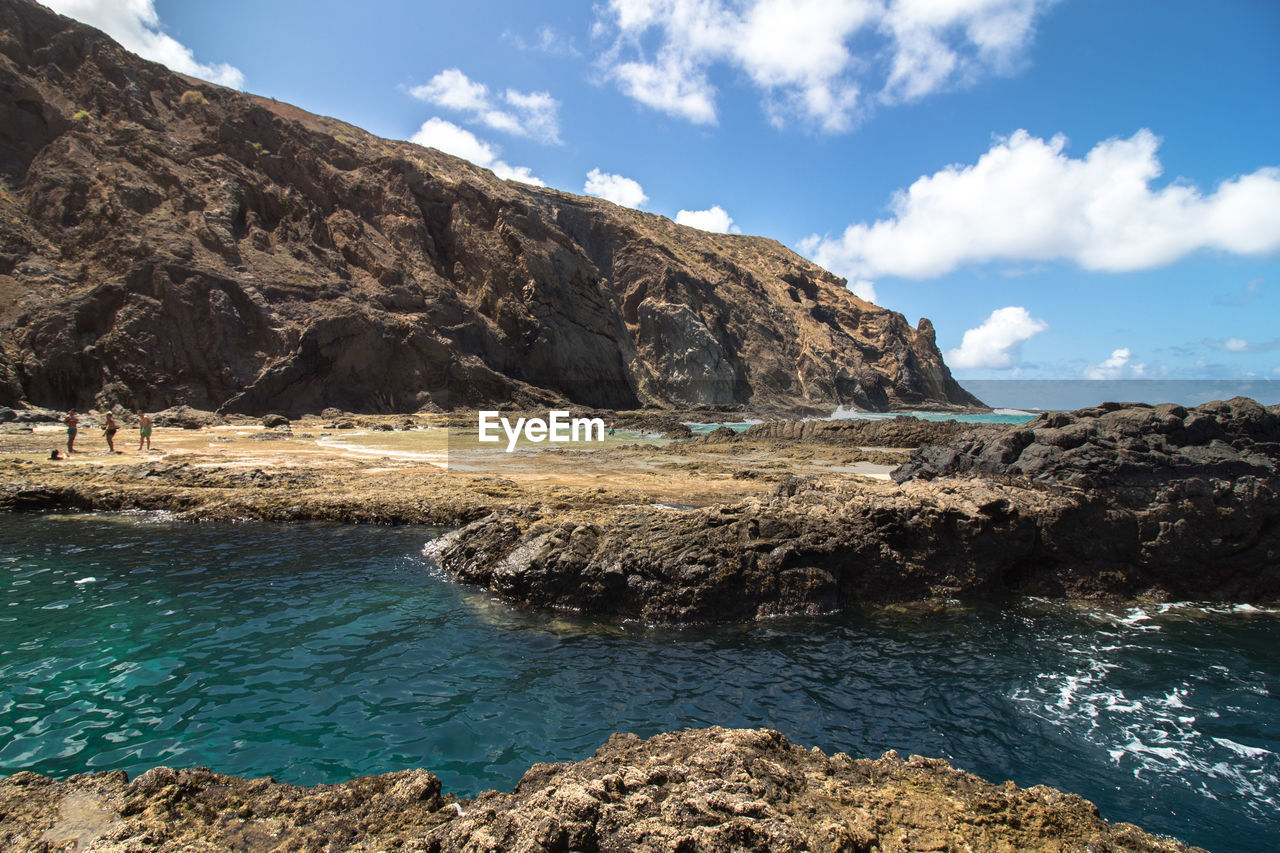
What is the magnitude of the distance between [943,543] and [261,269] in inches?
1968

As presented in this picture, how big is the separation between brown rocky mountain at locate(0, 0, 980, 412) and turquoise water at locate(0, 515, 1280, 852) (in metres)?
37.4

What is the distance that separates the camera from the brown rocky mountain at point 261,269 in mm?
38594

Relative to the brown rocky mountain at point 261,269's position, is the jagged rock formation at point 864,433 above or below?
below

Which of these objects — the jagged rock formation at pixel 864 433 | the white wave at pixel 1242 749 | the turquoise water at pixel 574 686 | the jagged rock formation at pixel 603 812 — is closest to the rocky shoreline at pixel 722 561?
the jagged rock formation at pixel 603 812

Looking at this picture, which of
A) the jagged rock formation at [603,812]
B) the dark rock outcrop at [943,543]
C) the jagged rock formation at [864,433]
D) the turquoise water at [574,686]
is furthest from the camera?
the jagged rock formation at [864,433]

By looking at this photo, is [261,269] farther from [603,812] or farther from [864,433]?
[603,812]

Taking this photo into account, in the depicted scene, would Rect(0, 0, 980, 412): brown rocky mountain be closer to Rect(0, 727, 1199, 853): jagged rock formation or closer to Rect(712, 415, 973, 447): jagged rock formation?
Rect(712, 415, 973, 447): jagged rock formation

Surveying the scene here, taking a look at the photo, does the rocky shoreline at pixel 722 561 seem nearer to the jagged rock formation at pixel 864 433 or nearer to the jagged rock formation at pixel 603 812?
the jagged rock formation at pixel 603 812

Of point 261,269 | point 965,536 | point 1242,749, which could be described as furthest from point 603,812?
point 261,269

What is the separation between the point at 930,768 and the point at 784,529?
4.86 meters

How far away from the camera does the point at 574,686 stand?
240 inches

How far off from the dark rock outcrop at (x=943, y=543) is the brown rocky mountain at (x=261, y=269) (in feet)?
130

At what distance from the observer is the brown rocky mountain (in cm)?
3859

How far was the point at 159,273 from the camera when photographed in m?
39.8
